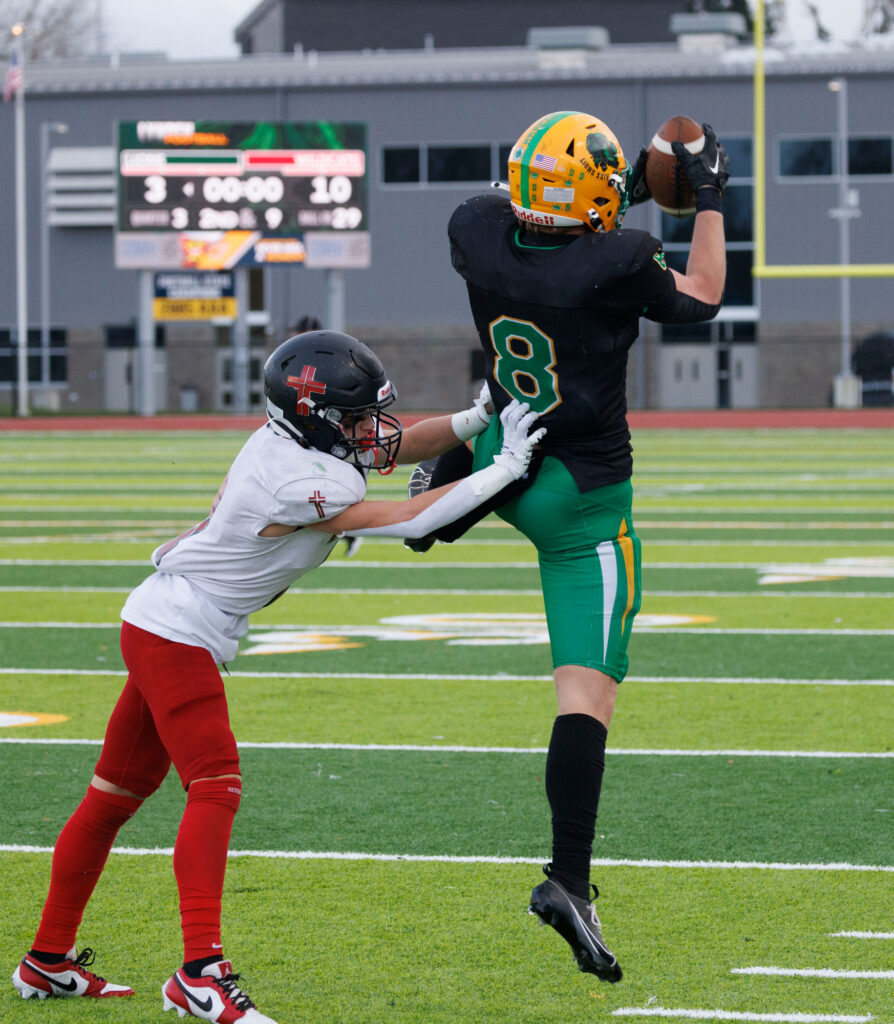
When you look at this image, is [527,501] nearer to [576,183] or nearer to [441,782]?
[576,183]

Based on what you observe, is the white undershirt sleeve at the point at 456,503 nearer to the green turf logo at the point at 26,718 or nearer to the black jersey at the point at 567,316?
the black jersey at the point at 567,316

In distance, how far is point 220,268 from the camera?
111 feet

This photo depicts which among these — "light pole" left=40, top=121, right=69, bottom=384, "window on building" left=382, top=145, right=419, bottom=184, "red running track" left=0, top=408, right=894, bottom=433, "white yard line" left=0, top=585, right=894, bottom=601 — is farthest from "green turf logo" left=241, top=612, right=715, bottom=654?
"light pole" left=40, top=121, right=69, bottom=384

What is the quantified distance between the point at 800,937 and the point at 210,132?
2949 cm

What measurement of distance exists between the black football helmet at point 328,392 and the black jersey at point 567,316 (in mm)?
298

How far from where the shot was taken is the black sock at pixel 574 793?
3467 millimetres

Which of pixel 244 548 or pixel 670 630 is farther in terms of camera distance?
pixel 670 630

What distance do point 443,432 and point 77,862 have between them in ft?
4.26

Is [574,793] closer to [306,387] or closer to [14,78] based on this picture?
[306,387]

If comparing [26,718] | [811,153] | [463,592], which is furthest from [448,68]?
[26,718]

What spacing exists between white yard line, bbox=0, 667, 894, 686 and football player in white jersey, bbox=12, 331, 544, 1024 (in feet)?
11.7

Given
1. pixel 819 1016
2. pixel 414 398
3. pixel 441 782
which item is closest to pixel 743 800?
pixel 441 782

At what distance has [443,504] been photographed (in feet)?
11.7

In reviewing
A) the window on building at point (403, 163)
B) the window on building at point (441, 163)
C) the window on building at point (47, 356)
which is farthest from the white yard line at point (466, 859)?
the window on building at point (47, 356)
